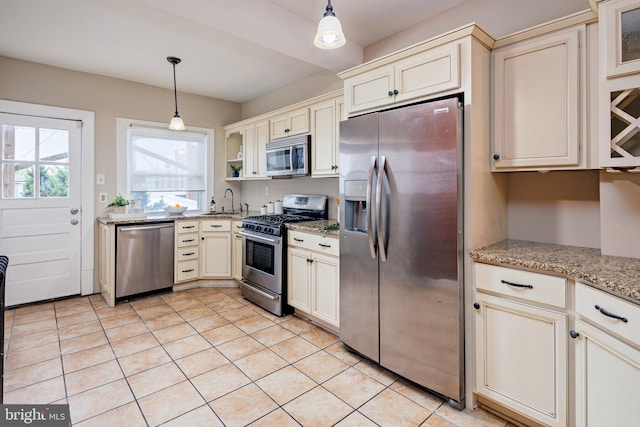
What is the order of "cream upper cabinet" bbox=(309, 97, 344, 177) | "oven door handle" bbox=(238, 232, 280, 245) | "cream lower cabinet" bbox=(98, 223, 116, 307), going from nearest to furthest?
"cream upper cabinet" bbox=(309, 97, 344, 177)
"oven door handle" bbox=(238, 232, 280, 245)
"cream lower cabinet" bbox=(98, 223, 116, 307)

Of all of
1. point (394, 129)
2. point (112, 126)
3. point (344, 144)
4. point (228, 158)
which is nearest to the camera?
point (394, 129)

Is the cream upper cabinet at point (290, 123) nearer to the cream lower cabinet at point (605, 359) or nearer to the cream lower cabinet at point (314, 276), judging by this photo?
the cream lower cabinet at point (314, 276)

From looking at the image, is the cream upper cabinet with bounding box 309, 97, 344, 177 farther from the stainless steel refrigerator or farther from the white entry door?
the white entry door

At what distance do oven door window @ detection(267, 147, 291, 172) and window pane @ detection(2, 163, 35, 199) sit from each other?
2566 mm

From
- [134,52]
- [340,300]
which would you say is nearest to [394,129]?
[340,300]

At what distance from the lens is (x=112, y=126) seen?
3.96 metres

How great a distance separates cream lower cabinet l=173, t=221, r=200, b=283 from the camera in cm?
399

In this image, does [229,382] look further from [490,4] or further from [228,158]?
[228,158]

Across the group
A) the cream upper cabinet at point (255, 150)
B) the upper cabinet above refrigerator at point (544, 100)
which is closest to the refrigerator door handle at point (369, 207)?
the upper cabinet above refrigerator at point (544, 100)

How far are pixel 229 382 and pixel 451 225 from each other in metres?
1.73

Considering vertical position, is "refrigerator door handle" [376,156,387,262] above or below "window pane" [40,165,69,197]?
below

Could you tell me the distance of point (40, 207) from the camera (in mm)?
3541

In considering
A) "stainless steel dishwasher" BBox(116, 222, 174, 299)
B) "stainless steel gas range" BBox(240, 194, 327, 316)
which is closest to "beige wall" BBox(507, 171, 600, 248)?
"stainless steel gas range" BBox(240, 194, 327, 316)

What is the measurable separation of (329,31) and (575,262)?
1.70 meters
